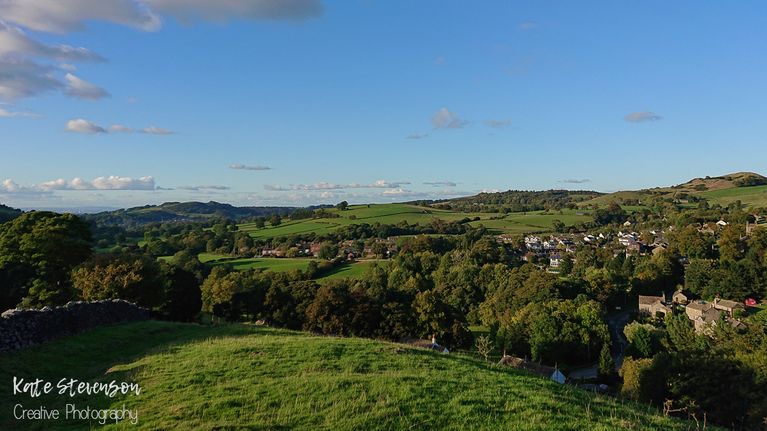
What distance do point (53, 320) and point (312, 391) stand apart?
1422 centimetres

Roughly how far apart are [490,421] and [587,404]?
3461 millimetres

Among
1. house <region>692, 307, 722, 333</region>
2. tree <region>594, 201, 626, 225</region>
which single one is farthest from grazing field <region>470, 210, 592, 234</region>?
house <region>692, 307, 722, 333</region>

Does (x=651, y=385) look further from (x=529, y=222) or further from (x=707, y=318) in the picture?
(x=529, y=222)

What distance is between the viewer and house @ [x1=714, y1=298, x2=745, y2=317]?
67213 mm

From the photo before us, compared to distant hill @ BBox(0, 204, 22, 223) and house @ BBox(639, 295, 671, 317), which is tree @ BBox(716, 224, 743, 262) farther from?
distant hill @ BBox(0, 204, 22, 223)

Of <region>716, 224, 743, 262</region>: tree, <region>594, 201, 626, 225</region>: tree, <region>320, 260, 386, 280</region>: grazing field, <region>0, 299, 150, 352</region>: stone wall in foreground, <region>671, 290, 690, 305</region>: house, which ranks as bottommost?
<region>671, 290, 690, 305</region>: house

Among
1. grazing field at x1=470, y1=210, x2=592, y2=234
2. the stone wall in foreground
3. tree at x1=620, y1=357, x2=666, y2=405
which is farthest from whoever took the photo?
grazing field at x1=470, y1=210, x2=592, y2=234

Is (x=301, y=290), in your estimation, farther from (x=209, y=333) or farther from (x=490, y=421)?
(x=490, y=421)

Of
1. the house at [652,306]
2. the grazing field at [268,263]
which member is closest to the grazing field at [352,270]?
the grazing field at [268,263]

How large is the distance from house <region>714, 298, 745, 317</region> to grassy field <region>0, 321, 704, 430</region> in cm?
6985

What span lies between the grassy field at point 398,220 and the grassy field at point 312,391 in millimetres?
111431

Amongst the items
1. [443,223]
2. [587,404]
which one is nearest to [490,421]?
[587,404]

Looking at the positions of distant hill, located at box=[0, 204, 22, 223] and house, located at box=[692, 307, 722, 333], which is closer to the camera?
house, located at box=[692, 307, 722, 333]

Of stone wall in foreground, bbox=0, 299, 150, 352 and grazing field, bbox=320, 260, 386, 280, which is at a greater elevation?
stone wall in foreground, bbox=0, 299, 150, 352
